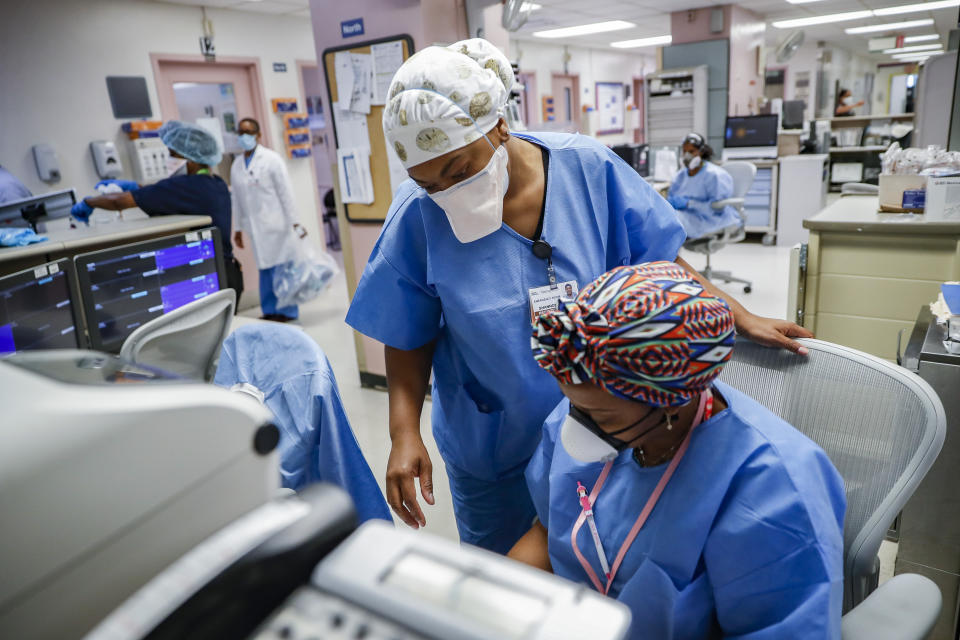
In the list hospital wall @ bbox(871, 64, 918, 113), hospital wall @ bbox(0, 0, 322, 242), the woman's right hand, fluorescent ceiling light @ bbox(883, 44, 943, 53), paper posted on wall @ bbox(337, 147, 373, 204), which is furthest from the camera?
hospital wall @ bbox(871, 64, 918, 113)

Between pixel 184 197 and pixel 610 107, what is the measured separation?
9.66m

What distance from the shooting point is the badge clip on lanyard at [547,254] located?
1.21 metres

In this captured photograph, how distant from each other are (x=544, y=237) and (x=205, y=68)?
16.7 ft

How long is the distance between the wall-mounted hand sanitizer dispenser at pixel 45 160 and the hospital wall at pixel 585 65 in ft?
17.2

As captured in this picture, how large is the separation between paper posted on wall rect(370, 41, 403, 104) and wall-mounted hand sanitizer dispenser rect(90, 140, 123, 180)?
2.79 meters

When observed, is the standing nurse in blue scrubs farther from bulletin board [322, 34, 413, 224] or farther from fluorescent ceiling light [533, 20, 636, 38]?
fluorescent ceiling light [533, 20, 636, 38]

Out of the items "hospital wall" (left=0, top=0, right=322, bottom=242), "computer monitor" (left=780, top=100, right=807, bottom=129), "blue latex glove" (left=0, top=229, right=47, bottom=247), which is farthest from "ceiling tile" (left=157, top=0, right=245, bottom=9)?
"computer monitor" (left=780, top=100, right=807, bottom=129)

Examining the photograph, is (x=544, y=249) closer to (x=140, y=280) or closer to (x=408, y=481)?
(x=408, y=481)

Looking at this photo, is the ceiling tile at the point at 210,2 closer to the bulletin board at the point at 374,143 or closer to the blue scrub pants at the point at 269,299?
the blue scrub pants at the point at 269,299

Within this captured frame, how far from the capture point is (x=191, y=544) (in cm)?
42

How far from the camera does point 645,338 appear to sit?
76 centimetres

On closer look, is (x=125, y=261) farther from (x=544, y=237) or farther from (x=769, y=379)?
(x=769, y=379)

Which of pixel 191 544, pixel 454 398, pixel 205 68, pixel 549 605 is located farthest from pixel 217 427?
pixel 205 68

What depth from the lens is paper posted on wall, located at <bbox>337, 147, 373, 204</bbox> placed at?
10.2 ft
